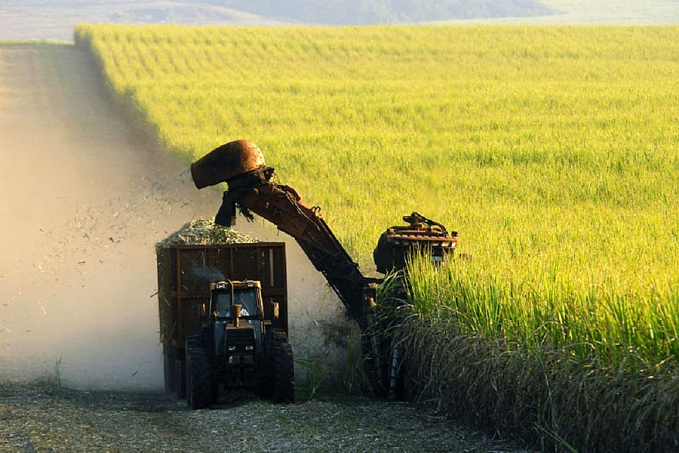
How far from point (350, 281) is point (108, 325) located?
184 inches

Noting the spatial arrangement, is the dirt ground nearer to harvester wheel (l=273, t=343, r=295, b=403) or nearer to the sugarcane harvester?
harvester wheel (l=273, t=343, r=295, b=403)

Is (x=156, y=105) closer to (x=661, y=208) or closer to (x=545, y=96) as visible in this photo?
(x=545, y=96)

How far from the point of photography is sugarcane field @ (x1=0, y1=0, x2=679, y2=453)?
8.08 metres

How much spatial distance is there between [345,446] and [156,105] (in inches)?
1274

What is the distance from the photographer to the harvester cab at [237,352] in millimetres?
9867

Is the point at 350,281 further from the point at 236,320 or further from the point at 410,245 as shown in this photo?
the point at 236,320

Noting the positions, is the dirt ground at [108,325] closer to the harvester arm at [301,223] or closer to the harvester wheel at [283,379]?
the harvester wheel at [283,379]

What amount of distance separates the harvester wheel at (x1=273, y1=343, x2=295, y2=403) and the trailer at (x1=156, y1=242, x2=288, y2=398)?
3.10ft

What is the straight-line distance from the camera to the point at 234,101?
41.2m

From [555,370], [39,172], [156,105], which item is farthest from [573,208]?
[156,105]

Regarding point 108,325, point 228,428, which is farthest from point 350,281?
point 108,325

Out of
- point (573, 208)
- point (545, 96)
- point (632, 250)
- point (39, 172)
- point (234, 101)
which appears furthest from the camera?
point (234, 101)

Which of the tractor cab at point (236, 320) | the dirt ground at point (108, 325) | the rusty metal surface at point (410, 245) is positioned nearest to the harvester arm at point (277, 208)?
the rusty metal surface at point (410, 245)

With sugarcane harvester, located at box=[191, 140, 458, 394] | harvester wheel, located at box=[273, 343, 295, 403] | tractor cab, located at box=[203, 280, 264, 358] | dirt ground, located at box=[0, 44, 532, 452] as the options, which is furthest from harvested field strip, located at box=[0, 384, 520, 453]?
sugarcane harvester, located at box=[191, 140, 458, 394]
